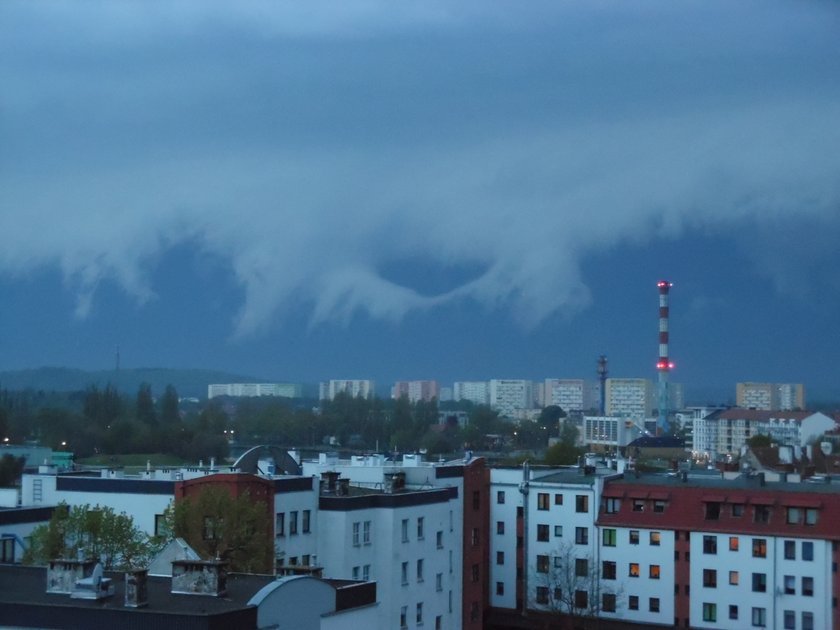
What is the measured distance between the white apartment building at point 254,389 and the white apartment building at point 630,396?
37951mm

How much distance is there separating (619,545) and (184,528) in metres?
12.0

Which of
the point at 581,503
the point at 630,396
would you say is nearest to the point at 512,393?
the point at 630,396

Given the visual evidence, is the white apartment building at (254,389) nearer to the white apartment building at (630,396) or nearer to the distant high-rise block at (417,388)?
the distant high-rise block at (417,388)

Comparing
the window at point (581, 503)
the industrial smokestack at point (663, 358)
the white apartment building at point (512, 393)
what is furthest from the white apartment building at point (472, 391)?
the window at point (581, 503)

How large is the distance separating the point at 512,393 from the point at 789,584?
493 feet

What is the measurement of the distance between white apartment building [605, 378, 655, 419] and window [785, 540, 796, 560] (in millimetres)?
123232

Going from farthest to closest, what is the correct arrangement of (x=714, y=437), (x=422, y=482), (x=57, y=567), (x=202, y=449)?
(x=714, y=437), (x=202, y=449), (x=422, y=482), (x=57, y=567)

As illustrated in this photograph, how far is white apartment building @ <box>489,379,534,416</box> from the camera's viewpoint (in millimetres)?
171625

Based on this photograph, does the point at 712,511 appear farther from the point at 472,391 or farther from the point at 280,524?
the point at 472,391

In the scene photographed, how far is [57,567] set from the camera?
10.5m

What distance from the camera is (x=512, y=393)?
173500 mm

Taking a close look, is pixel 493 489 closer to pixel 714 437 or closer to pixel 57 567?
pixel 57 567

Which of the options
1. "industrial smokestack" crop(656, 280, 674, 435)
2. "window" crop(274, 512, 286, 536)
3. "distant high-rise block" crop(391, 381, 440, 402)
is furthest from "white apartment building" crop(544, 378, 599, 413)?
"window" crop(274, 512, 286, 536)

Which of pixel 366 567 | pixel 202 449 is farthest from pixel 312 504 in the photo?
pixel 202 449
